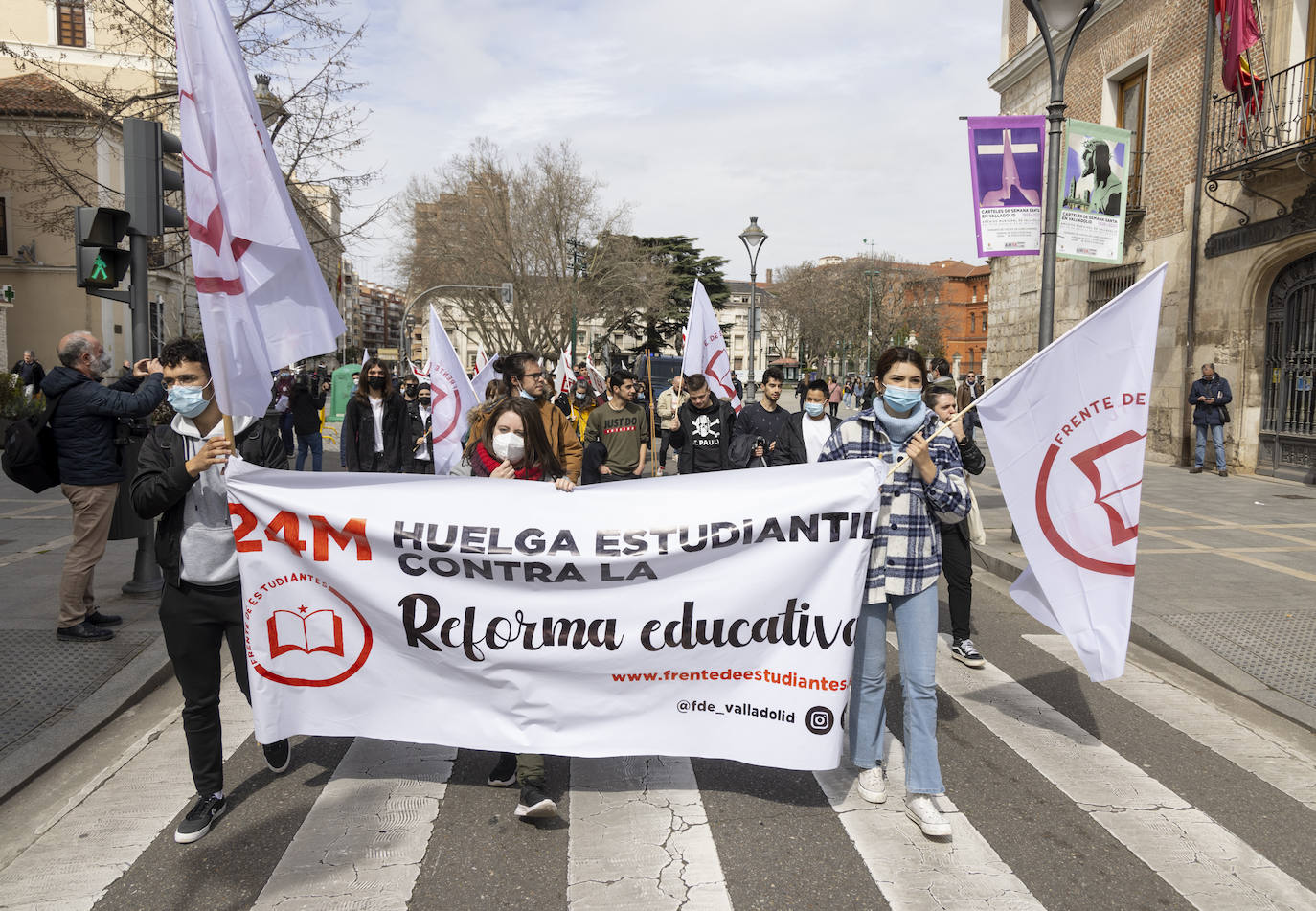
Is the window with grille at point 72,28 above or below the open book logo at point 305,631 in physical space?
above

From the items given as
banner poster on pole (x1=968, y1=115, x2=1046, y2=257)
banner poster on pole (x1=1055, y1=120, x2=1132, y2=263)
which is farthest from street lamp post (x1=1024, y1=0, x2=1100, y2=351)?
banner poster on pole (x1=1055, y1=120, x2=1132, y2=263)

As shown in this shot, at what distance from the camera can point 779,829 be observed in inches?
145

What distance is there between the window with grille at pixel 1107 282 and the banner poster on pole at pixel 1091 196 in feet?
30.0

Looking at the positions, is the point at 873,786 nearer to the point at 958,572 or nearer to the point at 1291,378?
the point at 958,572

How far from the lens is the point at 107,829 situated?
3.71m

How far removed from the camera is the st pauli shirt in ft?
27.7

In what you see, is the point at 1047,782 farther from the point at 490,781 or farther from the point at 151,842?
the point at 151,842

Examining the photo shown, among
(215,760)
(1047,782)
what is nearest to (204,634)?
(215,760)

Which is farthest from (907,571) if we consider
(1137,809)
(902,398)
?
(1137,809)

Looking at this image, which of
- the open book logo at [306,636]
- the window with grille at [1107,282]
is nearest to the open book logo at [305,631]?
the open book logo at [306,636]

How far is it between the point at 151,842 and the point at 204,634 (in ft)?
2.58

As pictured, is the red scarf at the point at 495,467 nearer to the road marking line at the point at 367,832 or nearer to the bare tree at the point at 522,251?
the road marking line at the point at 367,832

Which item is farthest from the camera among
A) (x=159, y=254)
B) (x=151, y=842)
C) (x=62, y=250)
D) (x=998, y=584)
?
(x=62, y=250)

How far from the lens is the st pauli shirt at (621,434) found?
8445mm
